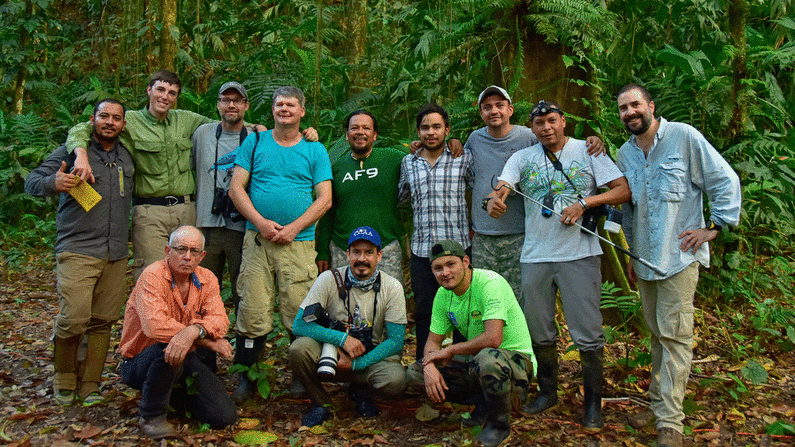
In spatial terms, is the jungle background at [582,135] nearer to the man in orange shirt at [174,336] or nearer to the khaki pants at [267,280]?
the man in orange shirt at [174,336]

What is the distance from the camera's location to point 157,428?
12.0ft

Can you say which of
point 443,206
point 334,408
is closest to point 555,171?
point 443,206

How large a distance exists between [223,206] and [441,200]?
1.58m

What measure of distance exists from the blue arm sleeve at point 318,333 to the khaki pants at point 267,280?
0.32 m

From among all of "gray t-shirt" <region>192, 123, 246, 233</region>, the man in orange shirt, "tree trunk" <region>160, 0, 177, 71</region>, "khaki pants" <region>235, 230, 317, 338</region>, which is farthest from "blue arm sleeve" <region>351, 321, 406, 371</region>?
"tree trunk" <region>160, 0, 177, 71</region>

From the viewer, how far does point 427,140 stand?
432 cm

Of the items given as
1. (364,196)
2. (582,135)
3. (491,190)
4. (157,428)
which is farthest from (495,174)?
(157,428)

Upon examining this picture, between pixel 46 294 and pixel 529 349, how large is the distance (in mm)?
6191

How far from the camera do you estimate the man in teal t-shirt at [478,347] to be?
359 cm

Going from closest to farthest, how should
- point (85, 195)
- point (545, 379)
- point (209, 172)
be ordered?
1. point (545, 379)
2. point (85, 195)
3. point (209, 172)

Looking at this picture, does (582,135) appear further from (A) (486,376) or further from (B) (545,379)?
(A) (486,376)

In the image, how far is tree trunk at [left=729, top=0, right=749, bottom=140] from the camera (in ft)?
18.1

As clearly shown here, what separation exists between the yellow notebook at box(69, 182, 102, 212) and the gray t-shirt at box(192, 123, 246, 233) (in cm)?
71

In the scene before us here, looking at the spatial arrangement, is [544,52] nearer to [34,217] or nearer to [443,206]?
[443,206]
